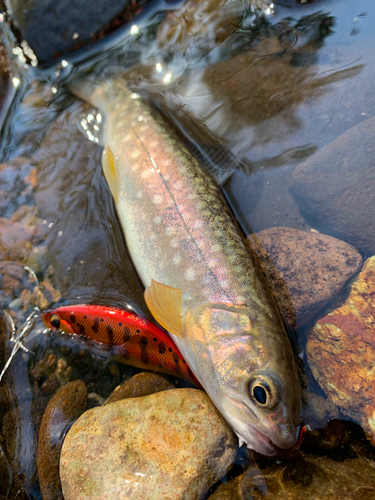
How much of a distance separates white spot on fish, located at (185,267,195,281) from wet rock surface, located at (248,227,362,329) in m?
0.74

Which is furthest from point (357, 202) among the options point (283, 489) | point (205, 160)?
point (283, 489)

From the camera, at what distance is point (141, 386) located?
113 inches

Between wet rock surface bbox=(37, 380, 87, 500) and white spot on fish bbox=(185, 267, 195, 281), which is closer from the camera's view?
wet rock surface bbox=(37, 380, 87, 500)

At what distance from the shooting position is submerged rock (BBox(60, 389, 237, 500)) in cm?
233

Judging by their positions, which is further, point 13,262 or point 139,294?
point 13,262

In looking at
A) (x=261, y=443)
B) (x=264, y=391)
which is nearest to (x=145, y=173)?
(x=264, y=391)

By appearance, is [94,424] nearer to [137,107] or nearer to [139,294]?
[139,294]

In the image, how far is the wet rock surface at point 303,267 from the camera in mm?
2996

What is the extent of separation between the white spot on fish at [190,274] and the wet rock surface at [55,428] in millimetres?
1386

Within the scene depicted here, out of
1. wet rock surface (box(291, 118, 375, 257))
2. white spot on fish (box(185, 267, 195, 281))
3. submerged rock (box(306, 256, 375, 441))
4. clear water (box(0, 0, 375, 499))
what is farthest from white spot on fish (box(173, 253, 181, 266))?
wet rock surface (box(291, 118, 375, 257))

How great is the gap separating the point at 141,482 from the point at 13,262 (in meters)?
2.49

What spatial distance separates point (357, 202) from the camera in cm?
333

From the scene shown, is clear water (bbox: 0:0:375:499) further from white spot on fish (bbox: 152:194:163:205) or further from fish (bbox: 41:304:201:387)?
white spot on fish (bbox: 152:194:163:205)

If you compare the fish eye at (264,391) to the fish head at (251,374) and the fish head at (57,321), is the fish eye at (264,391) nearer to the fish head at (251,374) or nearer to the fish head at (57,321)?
the fish head at (251,374)
